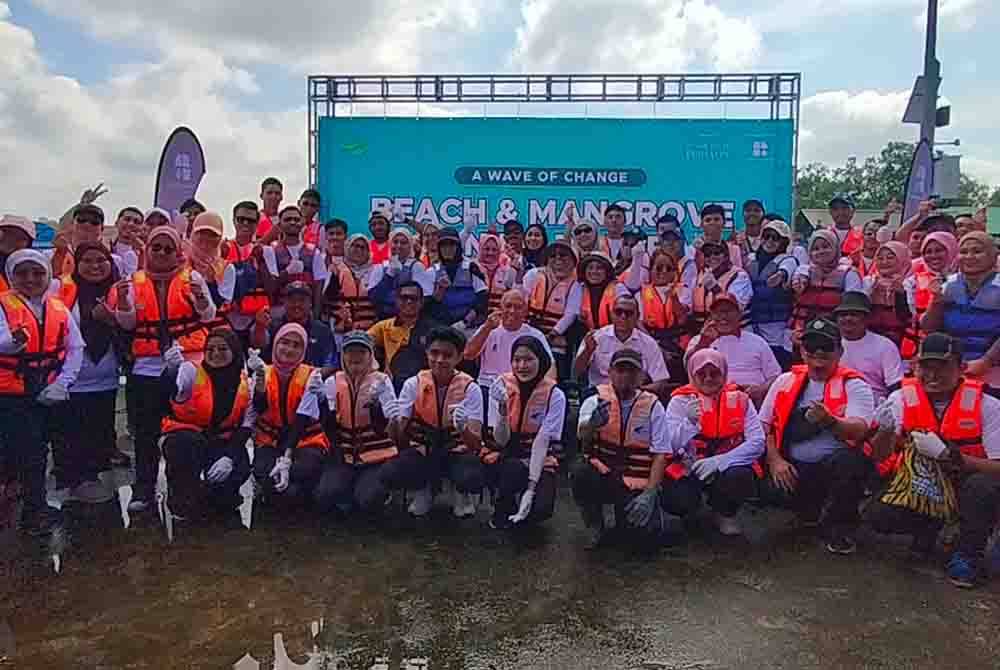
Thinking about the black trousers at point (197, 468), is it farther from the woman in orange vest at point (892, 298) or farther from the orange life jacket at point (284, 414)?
the woman in orange vest at point (892, 298)

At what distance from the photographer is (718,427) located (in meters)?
4.79

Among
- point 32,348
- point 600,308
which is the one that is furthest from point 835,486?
point 32,348

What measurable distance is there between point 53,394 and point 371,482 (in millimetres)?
1755

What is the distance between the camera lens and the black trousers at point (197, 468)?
4961 mm

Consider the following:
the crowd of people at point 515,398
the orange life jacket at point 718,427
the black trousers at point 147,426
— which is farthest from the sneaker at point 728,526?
the black trousers at point 147,426

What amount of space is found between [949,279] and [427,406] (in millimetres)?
3084

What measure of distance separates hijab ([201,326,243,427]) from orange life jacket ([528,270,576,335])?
225 centimetres

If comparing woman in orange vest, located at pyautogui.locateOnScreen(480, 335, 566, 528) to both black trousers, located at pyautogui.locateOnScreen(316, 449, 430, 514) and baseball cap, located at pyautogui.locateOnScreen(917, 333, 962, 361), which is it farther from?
baseball cap, located at pyautogui.locateOnScreen(917, 333, 962, 361)

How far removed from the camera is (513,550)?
4.66m

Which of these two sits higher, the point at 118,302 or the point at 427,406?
the point at 118,302

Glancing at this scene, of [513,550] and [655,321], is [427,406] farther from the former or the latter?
[655,321]

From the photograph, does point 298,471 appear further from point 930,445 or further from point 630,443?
point 930,445

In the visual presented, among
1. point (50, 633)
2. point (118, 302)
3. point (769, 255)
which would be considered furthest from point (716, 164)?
point (50, 633)

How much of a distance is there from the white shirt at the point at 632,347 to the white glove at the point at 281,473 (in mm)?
2025
